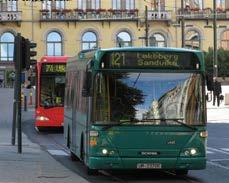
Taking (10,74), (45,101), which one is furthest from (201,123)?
(10,74)

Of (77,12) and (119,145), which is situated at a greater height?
(77,12)

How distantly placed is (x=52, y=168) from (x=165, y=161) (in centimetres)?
302

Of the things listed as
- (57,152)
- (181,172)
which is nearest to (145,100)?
(181,172)

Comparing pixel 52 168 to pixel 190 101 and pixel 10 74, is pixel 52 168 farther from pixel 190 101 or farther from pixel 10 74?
pixel 10 74

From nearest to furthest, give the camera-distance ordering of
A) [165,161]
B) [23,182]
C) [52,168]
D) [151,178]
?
[23,182] < [165,161] < [151,178] < [52,168]

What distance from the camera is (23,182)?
41.0 feet

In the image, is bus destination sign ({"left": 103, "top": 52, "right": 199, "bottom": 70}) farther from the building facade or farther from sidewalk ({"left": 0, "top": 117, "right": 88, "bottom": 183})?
the building facade

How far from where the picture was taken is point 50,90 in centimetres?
2934

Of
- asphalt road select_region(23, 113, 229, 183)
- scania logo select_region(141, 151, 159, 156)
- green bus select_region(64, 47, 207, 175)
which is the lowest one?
asphalt road select_region(23, 113, 229, 183)

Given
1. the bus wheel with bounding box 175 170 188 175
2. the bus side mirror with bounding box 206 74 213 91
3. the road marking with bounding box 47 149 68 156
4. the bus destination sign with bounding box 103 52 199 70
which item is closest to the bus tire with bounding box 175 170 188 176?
the bus wheel with bounding box 175 170 188 175

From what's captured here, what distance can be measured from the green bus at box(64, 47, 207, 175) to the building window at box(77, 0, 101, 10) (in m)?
78.7

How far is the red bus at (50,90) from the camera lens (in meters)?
29.2

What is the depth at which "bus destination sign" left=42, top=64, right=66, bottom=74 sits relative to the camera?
95.5 ft

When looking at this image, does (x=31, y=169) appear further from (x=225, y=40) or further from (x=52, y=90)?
(x=225, y=40)
